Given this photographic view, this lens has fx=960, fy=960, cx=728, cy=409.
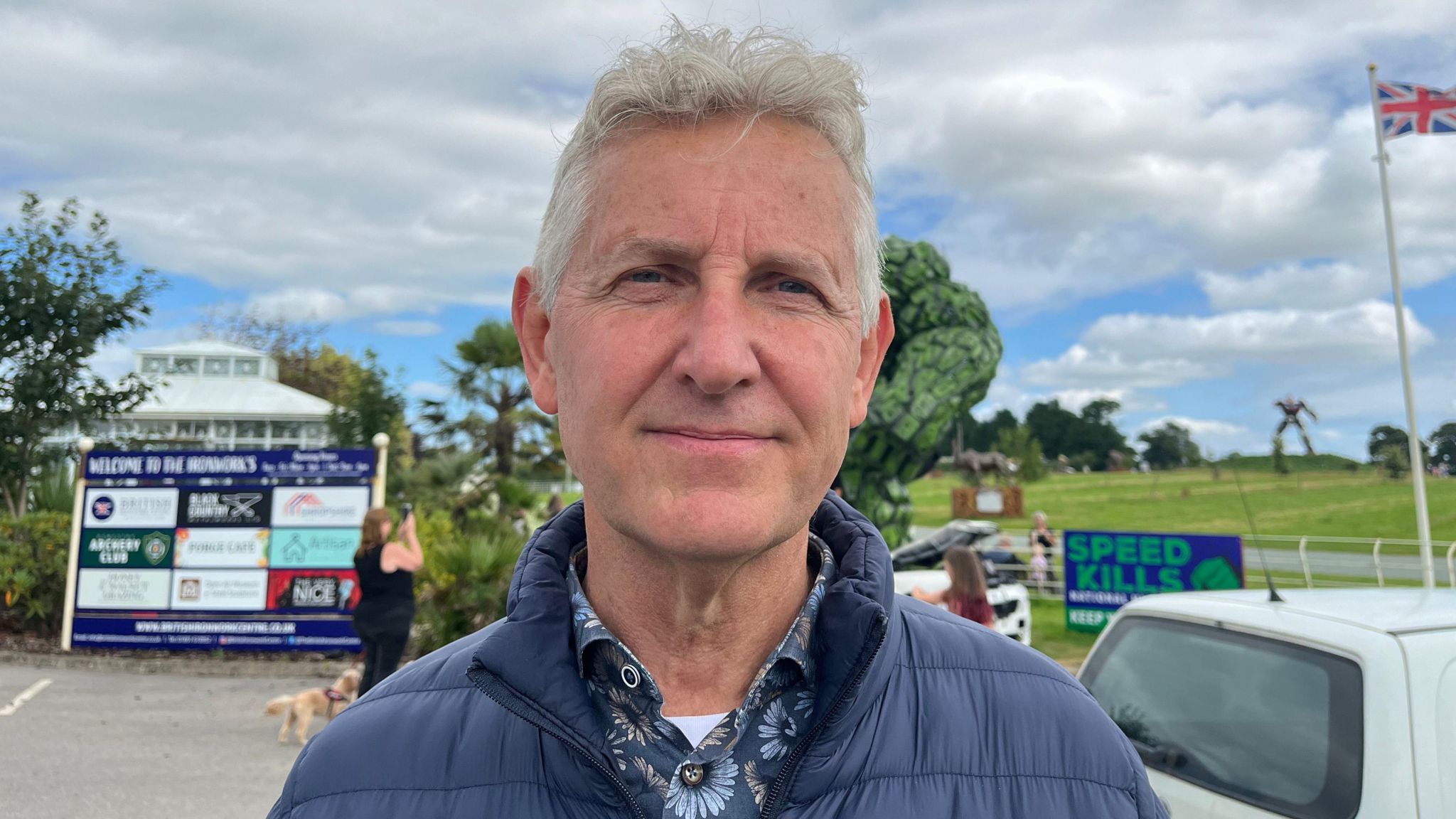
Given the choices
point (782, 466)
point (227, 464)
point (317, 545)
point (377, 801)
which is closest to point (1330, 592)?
point (782, 466)

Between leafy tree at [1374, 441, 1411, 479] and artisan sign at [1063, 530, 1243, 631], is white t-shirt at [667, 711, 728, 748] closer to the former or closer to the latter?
artisan sign at [1063, 530, 1243, 631]

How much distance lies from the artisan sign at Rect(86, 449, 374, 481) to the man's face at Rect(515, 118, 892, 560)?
386 inches

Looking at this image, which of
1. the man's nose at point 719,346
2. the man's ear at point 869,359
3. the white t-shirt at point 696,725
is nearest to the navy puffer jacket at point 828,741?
the white t-shirt at point 696,725

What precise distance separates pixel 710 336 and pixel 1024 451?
182 feet

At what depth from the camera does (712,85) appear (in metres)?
1.31

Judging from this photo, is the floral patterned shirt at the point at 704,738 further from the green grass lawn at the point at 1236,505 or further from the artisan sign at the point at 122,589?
the green grass lawn at the point at 1236,505

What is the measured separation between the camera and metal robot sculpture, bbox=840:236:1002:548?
327 inches

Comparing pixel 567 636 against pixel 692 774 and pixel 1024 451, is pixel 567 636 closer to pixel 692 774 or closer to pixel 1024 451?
pixel 692 774

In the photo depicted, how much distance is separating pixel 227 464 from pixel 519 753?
10.7 m

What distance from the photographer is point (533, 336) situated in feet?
5.04

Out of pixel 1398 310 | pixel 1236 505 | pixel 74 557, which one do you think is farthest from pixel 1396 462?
pixel 74 557

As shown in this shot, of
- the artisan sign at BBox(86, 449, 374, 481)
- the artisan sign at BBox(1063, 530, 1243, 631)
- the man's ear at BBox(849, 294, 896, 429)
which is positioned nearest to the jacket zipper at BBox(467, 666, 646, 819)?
the man's ear at BBox(849, 294, 896, 429)

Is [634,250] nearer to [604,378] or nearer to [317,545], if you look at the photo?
[604,378]

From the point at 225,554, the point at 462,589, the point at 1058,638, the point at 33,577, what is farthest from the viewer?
the point at 1058,638
